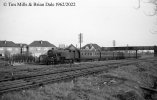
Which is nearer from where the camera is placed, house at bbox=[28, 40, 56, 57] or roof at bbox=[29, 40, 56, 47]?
house at bbox=[28, 40, 56, 57]

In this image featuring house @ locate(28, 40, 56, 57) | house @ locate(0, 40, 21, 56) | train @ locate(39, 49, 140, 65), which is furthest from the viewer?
house @ locate(28, 40, 56, 57)

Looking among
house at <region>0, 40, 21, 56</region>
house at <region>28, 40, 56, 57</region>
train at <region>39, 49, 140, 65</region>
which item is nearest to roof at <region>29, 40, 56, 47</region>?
house at <region>28, 40, 56, 57</region>

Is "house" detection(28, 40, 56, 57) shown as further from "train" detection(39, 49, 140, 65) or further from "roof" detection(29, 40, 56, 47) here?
"train" detection(39, 49, 140, 65)

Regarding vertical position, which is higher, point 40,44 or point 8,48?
point 40,44

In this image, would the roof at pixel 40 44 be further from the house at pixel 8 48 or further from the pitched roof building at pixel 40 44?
the house at pixel 8 48

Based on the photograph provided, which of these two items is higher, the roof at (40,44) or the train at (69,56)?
the roof at (40,44)

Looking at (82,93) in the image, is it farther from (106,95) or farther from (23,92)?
(23,92)

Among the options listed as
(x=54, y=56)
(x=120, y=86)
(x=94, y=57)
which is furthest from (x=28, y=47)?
(x=120, y=86)

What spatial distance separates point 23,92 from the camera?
7.86 meters

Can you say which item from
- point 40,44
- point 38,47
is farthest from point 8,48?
point 40,44

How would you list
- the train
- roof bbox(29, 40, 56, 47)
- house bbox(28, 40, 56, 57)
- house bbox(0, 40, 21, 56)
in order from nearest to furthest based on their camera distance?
the train
house bbox(0, 40, 21, 56)
house bbox(28, 40, 56, 57)
roof bbox(29, 40, 56, 47)

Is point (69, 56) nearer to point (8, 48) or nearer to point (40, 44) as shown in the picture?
point (40, 44)

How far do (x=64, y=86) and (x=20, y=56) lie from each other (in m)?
24.4

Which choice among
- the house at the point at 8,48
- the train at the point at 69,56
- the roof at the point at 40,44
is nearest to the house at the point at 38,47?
the roof at the point at 40,44
